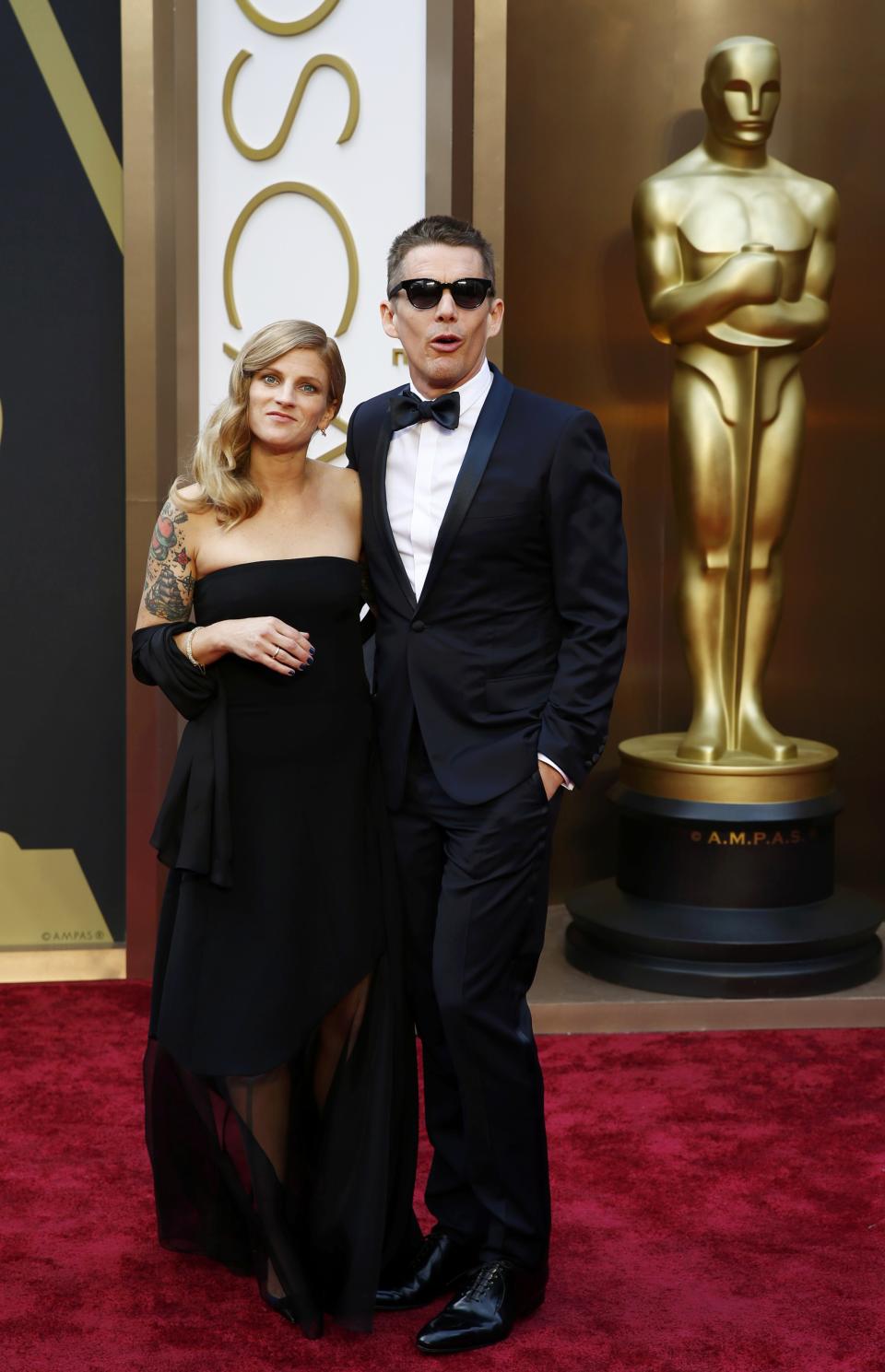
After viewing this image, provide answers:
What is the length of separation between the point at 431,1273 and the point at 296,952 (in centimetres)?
58

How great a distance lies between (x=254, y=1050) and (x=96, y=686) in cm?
228

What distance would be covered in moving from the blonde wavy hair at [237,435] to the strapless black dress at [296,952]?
102mm

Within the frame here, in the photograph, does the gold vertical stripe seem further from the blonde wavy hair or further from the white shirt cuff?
the white shirt cuff

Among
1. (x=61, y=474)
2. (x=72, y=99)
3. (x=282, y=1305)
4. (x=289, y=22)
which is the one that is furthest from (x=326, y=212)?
(x=282, y=1305)

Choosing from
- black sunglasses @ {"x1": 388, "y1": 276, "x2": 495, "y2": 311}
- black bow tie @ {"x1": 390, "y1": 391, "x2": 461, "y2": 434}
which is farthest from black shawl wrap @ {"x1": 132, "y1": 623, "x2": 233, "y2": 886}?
black sunglasses @ {"x1": 388, "y1": 276, "x2": 495, "y2": 311}

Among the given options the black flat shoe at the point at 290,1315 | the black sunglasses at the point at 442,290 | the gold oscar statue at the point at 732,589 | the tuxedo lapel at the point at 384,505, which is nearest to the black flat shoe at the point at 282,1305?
the black flat shoe at the point at 290,1315

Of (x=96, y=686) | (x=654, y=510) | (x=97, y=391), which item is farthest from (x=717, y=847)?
(x=97, y=391)

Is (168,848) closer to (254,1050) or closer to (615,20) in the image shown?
(254,1050)

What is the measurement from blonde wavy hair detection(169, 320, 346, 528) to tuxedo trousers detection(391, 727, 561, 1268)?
444 mm

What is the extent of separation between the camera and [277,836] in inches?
94.3

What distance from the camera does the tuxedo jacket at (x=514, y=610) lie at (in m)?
2.37

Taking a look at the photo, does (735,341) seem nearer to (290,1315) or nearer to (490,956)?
(490,956)

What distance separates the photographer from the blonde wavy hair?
2.37 meters

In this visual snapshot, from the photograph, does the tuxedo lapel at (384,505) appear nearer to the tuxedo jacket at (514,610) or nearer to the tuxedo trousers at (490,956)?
the tuxedo jacket at (514,610)
